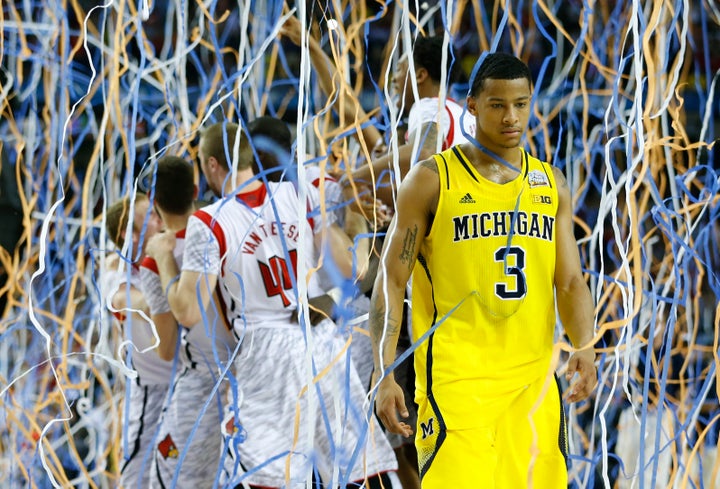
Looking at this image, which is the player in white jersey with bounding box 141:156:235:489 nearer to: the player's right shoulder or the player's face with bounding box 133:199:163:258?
the player's face with bounding box 133:199:163:258

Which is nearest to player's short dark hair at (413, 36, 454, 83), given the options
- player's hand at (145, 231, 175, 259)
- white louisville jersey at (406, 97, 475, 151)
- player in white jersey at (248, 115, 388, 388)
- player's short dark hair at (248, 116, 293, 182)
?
white louisville jersey at (406, 97, 475, 151)

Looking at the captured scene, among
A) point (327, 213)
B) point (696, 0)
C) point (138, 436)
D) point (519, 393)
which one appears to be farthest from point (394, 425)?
point (696, 0)

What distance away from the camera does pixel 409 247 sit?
2762 millimetres

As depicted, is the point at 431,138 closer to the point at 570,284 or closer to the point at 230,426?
the point at 570,284

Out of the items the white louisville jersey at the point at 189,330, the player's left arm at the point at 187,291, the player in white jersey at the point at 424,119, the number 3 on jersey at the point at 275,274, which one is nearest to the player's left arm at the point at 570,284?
the player in white jersey at the point at 424,119

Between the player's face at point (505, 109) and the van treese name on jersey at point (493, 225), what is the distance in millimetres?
161

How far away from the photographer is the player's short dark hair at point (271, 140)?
3.65 meters

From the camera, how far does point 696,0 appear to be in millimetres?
8250

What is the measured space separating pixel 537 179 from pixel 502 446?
0.62m

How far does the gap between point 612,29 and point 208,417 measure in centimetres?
390

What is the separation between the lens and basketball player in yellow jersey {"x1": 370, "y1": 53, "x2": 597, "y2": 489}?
107 inches

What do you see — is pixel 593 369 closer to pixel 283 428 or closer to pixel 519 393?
pixel 519 393

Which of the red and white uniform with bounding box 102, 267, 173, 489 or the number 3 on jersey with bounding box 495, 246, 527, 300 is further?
the red and white uniform with bounding box 102, 267, 173, 489

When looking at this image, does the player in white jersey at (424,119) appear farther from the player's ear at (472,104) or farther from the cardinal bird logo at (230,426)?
the cardinal bird logo at (230,426)
